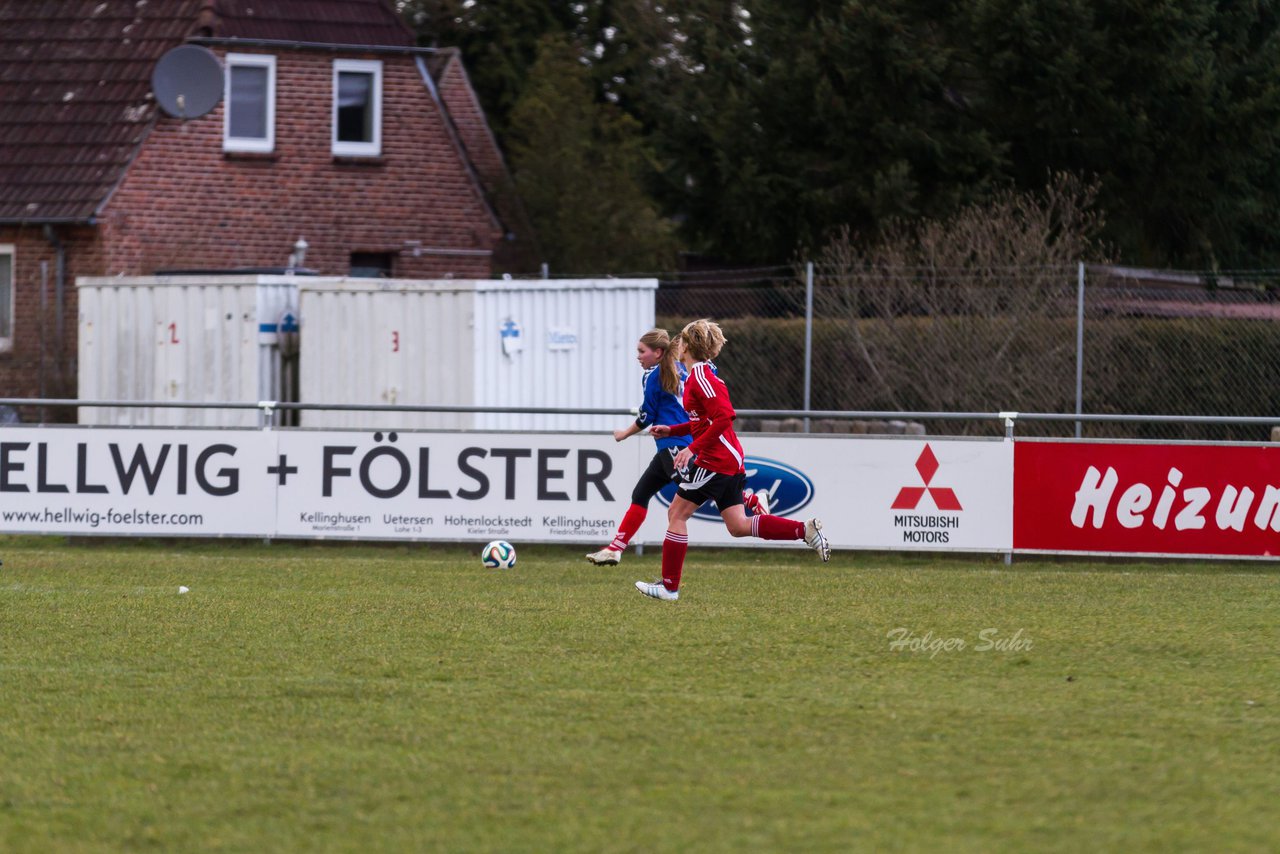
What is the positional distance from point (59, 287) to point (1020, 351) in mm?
15042

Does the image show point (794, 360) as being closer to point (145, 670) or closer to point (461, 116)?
point (145, 670)

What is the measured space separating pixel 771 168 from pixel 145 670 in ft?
63.1

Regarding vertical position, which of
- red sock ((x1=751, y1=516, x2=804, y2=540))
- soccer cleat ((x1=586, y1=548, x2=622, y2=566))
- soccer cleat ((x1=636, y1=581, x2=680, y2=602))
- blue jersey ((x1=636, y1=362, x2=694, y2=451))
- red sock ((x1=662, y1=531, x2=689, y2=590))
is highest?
blue jersey ((x1=636, y1=362, x2=694, y2=451))

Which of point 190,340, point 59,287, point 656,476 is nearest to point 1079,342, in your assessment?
point 656,476

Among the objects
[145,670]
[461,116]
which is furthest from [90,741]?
[461,116]

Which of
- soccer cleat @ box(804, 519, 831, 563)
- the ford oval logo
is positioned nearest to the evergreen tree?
the ford oval logo

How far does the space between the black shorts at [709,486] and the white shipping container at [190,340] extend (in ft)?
29.4

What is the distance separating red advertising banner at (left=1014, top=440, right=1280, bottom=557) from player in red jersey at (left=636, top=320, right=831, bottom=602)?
4.18 meters

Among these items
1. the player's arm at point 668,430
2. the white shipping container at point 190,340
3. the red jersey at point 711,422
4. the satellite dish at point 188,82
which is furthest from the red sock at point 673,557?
the satellite dish at point 188,82

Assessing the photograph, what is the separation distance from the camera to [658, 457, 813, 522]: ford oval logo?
15.6m

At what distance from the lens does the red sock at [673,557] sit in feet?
39.0

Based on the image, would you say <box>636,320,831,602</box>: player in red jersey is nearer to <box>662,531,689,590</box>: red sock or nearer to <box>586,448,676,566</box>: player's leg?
<box>662,531,689,590</box>: red sock

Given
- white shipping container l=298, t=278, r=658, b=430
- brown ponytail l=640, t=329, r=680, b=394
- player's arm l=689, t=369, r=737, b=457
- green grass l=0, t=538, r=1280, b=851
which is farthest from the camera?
white shipping container l=298, t=278, r=658, b=430

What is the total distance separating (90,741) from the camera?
7.32 meters
